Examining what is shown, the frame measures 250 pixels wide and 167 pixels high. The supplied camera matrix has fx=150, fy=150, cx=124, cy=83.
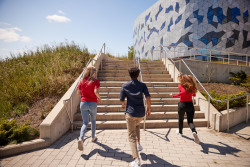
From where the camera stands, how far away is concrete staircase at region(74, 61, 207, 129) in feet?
15.0

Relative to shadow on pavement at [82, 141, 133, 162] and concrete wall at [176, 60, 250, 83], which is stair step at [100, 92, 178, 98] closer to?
shadow on pavement at [82, 141, 133, 162]

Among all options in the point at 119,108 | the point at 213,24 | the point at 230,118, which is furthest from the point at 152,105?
the point at 213,24

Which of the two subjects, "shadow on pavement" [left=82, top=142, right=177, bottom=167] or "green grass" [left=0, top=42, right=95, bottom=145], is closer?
"shadow on pavement" [left=82, top=142, right=177, bottom=167]

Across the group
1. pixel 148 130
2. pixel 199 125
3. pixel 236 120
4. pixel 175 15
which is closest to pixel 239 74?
pixel 236 120

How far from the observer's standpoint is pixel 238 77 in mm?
9820

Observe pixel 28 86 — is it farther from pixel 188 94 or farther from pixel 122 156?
pixel 188 94

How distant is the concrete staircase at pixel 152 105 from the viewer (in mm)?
4586

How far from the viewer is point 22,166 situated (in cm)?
274

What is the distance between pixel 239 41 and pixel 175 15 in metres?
9.27

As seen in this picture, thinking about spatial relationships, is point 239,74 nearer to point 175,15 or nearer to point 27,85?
point 27,85

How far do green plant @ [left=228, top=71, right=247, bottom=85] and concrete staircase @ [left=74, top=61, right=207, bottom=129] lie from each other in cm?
524

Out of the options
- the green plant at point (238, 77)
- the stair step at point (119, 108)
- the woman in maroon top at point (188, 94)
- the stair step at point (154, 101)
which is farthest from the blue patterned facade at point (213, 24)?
the woman in maroon top at point (188, 94)

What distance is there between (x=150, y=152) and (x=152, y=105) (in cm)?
227

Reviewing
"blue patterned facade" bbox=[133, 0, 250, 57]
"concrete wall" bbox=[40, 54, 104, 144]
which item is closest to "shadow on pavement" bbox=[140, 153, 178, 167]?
"concrete wall" bbox=[40, 54, 104, 144]
